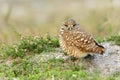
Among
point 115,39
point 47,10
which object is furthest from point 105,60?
point 47,10

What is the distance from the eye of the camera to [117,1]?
1775 centimetres

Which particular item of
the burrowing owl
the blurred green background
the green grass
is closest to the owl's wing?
the burrowing owl

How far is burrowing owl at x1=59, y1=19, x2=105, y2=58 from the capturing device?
30.0 feet

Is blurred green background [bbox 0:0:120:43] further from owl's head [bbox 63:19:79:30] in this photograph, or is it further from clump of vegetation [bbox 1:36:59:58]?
owl's head [bbox 63:19:79:30]

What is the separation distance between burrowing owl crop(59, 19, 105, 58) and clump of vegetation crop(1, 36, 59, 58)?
0.87 m

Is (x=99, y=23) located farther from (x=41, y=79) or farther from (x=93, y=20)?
(x=41, y=79)

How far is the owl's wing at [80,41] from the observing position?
914 centimetres

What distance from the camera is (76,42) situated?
9.15 meters

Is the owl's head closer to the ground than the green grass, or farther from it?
farther from it

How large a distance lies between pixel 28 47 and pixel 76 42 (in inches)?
49.6

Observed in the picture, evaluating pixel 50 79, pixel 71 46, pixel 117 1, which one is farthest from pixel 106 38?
pixel 117 1

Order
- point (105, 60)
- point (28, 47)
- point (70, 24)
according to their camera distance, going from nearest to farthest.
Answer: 1. point (70, 24)
2. point (105, 60)
3. point (28, 47)

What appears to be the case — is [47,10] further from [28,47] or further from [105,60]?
[105,60]

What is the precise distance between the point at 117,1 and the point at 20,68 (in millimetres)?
8823
